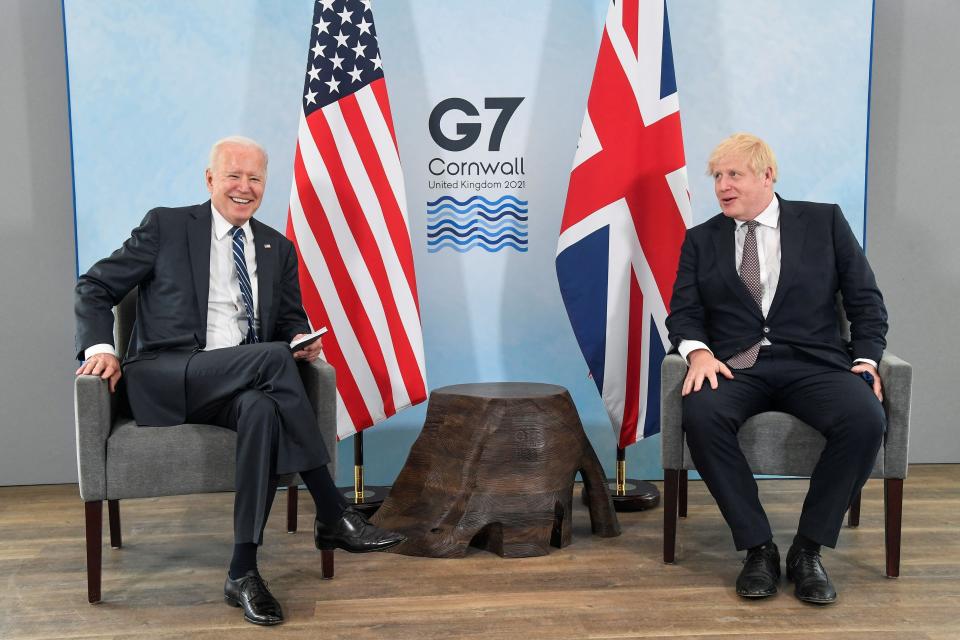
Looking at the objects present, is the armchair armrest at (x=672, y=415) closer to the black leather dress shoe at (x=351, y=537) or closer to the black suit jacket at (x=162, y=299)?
the black leather dress shoe at (x=351, y=537)

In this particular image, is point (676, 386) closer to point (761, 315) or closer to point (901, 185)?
point (761, 315)

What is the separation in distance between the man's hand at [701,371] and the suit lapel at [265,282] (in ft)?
4.43

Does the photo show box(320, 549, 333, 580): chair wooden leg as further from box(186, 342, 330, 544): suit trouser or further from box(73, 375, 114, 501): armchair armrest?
box(73, 375, 114, 501): armchair armrest

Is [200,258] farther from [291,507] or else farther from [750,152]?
[750,152]

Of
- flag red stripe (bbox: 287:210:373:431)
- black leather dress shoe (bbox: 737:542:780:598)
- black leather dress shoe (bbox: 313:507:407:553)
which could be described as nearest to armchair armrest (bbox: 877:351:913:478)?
black leather dress shoe (bbox: 737:542:780:598)

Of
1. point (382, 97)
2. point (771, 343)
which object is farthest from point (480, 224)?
point (771, 343)

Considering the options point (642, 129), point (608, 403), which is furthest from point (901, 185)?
point (608, 403)

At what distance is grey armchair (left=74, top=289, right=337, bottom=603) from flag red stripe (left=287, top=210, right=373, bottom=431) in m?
0.76

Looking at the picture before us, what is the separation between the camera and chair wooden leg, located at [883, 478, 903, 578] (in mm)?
2645

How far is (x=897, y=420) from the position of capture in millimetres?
2643

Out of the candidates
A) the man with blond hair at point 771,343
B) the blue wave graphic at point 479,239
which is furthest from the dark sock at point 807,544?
the blue wave graphic at point 479,239

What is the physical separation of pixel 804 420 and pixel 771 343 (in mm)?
290

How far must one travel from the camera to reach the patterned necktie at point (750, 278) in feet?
9.34

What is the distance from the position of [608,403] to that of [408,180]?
4.10 ft
